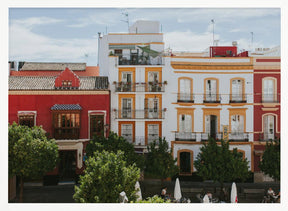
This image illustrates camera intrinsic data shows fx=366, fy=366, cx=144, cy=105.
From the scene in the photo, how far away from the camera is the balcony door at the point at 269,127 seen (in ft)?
49.4

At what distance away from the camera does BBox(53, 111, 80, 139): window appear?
14391 millimetres

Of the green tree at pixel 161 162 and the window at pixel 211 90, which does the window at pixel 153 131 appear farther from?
the window at pixel 211 90

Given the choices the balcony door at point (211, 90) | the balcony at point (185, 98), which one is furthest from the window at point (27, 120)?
the balcony door at point (211, 90)

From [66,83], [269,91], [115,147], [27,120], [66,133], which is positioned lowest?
[115,147]

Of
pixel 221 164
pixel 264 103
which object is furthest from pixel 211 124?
pixel 264 103

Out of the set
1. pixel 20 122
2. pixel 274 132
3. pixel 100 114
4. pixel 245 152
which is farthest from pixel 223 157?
pixel 20 122

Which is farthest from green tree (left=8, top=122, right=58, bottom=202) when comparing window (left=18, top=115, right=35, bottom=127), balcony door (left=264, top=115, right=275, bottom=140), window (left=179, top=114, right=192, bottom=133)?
balcony door (left=264, top=115, right=275, bottom=140)

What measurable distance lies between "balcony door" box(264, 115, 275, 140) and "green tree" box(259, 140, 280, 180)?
668 millimetres

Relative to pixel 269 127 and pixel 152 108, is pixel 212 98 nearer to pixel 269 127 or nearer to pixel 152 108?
pixel 152 108

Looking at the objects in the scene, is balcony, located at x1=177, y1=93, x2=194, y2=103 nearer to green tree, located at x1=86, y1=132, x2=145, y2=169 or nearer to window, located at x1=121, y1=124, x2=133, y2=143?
window, located at x1=121, y1=124, x2=133, y2=143

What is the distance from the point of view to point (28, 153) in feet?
40.9

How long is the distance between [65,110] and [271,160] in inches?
323

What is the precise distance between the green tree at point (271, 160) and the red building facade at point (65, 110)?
630cm
